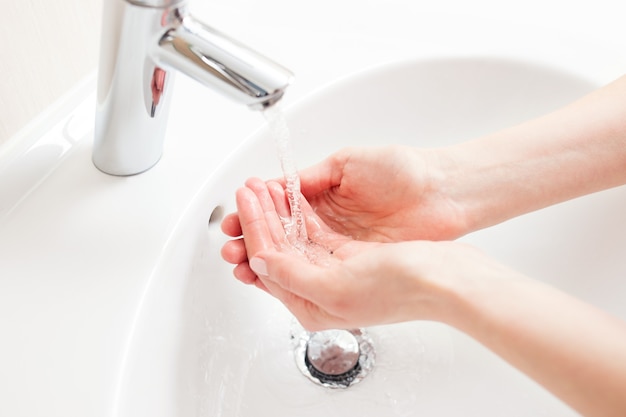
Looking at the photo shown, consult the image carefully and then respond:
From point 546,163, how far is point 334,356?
0.26 meters

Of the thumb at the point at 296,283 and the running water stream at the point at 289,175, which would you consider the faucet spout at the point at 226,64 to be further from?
the thumb at the point at 296,283

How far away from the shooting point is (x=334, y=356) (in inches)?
22.0

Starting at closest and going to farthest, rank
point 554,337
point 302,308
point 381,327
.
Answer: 1. point 554,337
2. point 302,308
3. point 381,327

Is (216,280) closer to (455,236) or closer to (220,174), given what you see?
(220,174)

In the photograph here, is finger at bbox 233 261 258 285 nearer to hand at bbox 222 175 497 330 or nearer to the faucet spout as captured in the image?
hand at bbox 222 175 497 330

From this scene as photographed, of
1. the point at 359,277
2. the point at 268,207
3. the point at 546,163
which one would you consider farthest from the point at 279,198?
the point at 546,163

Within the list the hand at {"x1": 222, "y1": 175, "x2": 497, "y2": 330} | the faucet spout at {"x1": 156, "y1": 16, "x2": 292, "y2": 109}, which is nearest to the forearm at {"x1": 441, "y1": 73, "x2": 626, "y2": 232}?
the hand at {"x1": 222, "y1": 175, "x2": 497, "y2": 330}

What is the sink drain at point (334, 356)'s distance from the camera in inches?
21.4

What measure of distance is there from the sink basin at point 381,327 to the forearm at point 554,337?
0.56 ft

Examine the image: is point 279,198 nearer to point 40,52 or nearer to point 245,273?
point 245,273

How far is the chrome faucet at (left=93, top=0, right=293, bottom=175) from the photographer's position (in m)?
0.36

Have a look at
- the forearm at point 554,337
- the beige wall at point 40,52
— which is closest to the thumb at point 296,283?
the forearm at point 554,337

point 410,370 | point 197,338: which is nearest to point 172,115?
point 197,338

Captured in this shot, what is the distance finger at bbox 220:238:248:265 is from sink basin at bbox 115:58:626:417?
2cm
